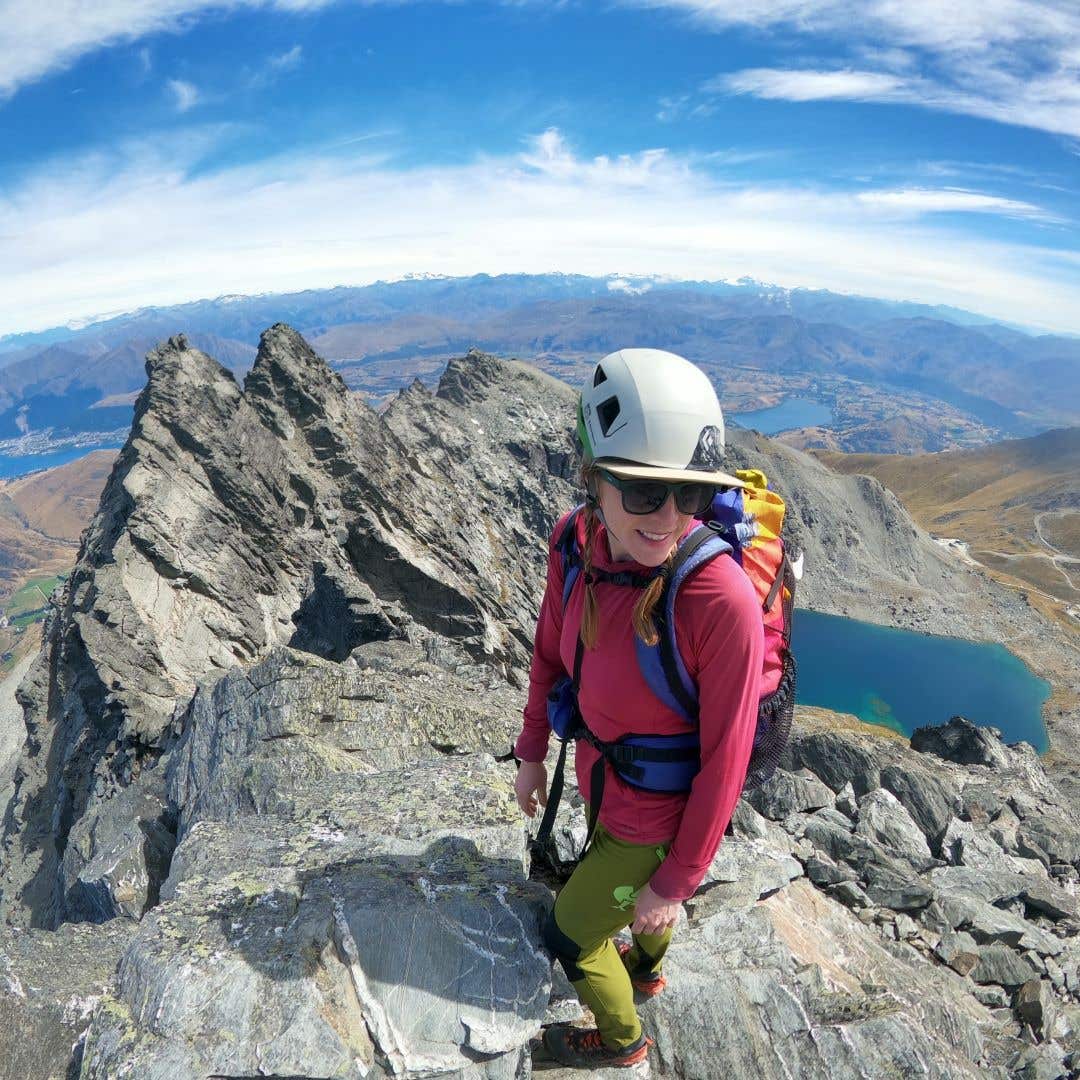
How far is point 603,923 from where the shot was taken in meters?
6.73

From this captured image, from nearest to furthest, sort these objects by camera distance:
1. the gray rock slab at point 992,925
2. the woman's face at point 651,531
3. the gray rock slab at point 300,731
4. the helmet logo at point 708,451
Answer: the woman's face at point 651,531 < the helmet logo at point 708,451 < the gray rock slab at point 300,731 < the gray rock slab at point 992,925

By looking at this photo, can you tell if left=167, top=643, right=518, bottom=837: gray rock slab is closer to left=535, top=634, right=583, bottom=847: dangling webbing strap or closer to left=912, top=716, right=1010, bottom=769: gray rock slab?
left=535, top=634, right=583, bottom=847: dangling webbing strap

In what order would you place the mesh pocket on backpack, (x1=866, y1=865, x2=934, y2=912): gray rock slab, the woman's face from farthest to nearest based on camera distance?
(x1=866, y1=865, x2=934, y2=912): gray rock slab
the mesh pocket on backpack
the woman's face

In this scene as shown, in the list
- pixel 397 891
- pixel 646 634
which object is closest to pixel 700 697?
pixel 646 634

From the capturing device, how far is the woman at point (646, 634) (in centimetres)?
526

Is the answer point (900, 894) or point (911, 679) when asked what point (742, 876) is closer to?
point (900, 894)

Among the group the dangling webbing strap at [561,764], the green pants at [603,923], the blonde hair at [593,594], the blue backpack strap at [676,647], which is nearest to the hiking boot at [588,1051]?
the green pants at [603,923]

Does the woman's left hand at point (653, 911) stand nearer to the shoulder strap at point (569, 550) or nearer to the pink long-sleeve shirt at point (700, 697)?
the pink long-sleeve shirt at point (700, 697)

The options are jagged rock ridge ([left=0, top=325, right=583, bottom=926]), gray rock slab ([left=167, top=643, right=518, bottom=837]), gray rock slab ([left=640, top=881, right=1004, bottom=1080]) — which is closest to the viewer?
gray rock slab ([left=640, top=881, right=1004, bottom=1080])

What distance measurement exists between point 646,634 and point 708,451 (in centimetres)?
165

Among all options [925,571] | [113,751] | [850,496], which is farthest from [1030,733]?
[113,751]

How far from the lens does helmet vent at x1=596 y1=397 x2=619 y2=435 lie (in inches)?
226

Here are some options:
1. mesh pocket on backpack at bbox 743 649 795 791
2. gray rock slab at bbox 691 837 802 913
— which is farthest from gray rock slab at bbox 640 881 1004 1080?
mesh pocket on backpack at bbox 743 649 795 791

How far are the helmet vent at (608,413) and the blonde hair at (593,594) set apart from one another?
36cm
